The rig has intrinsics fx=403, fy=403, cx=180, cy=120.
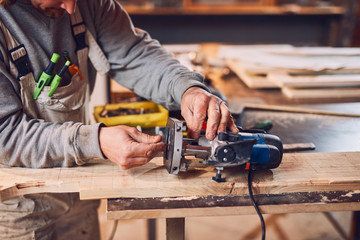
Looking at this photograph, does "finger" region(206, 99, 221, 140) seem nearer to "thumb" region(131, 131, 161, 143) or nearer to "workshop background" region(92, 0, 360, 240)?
"thumb" region(131, 131, 161, 143)

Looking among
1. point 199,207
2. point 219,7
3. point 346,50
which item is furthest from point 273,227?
point 219,7

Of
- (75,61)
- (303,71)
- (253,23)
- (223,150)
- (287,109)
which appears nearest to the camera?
(223,150)

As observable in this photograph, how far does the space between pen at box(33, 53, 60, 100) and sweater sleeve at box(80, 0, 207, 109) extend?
0.33 meters

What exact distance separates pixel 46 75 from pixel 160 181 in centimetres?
54

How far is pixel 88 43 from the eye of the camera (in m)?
1.65

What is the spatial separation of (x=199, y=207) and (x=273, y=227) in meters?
1.98

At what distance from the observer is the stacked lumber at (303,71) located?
2158 mm

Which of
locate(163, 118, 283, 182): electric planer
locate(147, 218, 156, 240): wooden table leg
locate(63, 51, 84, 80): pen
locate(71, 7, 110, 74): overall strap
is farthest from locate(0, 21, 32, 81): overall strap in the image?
locate(147, 218, 156, 240): wooden table leg

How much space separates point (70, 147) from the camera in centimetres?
126

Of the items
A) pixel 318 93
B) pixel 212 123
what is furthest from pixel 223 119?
pixel 318 93

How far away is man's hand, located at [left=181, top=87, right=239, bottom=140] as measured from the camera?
1.30 m

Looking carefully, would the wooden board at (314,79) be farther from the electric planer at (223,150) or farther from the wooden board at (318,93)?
the electric planer at (223,150)

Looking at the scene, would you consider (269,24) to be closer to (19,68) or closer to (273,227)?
(273,227)

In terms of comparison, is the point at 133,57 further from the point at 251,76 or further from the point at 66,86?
the point at 251,76
